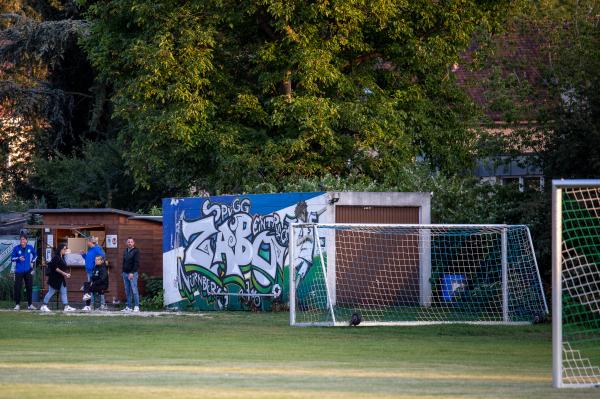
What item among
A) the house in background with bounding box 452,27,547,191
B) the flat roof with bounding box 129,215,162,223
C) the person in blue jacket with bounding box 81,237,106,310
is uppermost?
the house in background with bounding box 452,27,547,191

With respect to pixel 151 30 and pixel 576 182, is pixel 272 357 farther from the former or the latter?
pixel 151 30

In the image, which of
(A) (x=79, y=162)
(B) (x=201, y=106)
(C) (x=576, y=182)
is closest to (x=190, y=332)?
(C) (x=576, y=182)

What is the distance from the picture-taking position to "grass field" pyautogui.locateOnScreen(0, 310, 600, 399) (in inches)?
498

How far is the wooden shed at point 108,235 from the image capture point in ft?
107

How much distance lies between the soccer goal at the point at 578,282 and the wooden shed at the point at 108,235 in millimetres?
13682

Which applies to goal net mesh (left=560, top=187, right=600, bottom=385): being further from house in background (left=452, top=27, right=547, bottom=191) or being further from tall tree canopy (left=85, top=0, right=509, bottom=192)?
tall tree canopy (left=85, top=0, right=509, bottom=192)

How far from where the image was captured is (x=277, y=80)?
3719 centimetres

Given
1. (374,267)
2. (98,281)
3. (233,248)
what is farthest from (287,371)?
(98,281)

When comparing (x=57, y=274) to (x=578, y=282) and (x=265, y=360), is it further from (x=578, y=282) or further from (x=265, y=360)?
(x=265, y=360)

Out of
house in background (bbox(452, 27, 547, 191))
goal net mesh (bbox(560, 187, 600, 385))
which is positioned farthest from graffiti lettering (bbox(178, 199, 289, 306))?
goal net mesh (bbox(560, 187, 600, 385))

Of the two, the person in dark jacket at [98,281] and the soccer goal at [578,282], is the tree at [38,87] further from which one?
the soccer goal at [578,282]

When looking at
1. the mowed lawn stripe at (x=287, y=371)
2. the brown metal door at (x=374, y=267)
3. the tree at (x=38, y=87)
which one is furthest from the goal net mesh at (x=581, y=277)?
the tree at (x=38, y=87)

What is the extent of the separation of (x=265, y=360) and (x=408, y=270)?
12.7 meters

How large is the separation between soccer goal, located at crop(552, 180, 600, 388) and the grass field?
17.8 inches
